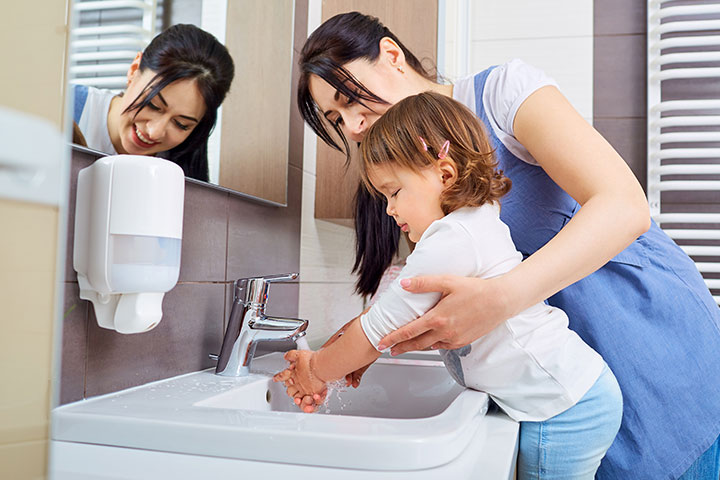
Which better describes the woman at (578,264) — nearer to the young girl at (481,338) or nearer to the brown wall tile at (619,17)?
the young girl at (481,338)

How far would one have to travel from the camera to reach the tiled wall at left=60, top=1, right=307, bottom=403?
0.76 metres

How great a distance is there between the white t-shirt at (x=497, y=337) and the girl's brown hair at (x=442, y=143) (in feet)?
0.17

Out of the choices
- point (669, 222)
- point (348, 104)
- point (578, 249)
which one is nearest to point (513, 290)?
point (578, 249)

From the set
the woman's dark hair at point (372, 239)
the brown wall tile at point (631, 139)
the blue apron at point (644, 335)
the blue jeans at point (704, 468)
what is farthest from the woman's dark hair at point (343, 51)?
the brown wall tile at point (631, 139)

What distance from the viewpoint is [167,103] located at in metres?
0.90

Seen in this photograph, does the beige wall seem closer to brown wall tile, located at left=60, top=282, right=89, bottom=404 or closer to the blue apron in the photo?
brown wall tile, located at left=60, top=282, right=89, bottom=404

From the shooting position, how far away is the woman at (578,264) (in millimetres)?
770

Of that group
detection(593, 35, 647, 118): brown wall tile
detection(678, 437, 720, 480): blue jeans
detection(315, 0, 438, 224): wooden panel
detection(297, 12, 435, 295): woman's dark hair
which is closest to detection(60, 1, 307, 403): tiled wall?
detection(315, 0, 438, 224): wooden panel

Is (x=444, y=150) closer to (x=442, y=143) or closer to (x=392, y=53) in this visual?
(x=442, y=143)

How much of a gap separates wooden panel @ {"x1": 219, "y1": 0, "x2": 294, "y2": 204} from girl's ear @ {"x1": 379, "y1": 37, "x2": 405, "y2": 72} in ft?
0.85

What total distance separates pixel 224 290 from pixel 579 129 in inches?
26.1

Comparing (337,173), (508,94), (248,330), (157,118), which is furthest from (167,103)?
(337,173)

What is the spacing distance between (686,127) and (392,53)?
55.3 inches

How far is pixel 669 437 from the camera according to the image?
3.15 ft
